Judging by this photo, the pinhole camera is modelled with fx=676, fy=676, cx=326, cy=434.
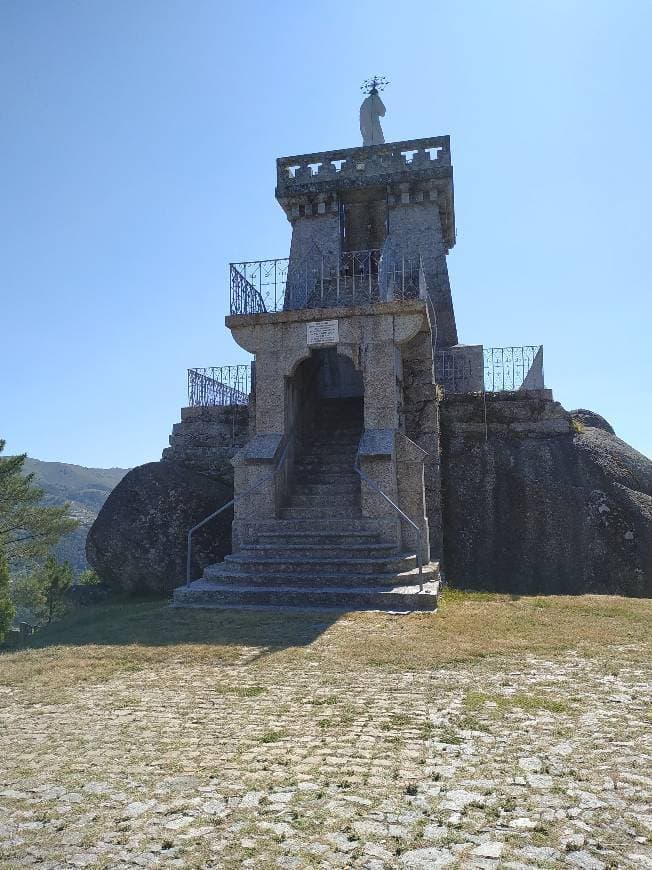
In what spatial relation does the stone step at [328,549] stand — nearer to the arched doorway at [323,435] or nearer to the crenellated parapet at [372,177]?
the arched doorway at [323,435]

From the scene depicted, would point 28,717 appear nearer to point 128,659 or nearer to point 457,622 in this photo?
point 128,659

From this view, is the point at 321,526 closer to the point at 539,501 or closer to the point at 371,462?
the point at 371,462

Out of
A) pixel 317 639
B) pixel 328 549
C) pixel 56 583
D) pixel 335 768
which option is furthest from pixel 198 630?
pixel 56 583

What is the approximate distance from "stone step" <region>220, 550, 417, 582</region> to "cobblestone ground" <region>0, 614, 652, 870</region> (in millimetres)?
3534

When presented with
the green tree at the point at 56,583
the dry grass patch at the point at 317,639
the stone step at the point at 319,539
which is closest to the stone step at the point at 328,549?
the stone step at the point at 319,539

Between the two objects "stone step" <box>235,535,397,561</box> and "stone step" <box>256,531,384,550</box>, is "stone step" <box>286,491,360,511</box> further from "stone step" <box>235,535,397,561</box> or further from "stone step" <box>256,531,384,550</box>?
"stone step" <box>235,535,397,561</box>

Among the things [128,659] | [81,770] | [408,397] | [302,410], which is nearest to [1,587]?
[302,410]

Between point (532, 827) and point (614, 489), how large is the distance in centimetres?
1059

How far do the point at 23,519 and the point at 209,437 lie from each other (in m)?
18.4

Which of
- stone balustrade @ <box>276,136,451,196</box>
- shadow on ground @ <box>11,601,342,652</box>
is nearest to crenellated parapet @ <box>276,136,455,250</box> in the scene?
stone balustrade @ <box>276,136,451,196</box>

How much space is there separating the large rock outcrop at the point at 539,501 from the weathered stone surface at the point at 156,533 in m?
4.62

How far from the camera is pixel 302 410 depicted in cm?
1312

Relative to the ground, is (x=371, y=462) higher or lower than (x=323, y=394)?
lower

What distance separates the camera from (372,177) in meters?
16.5
